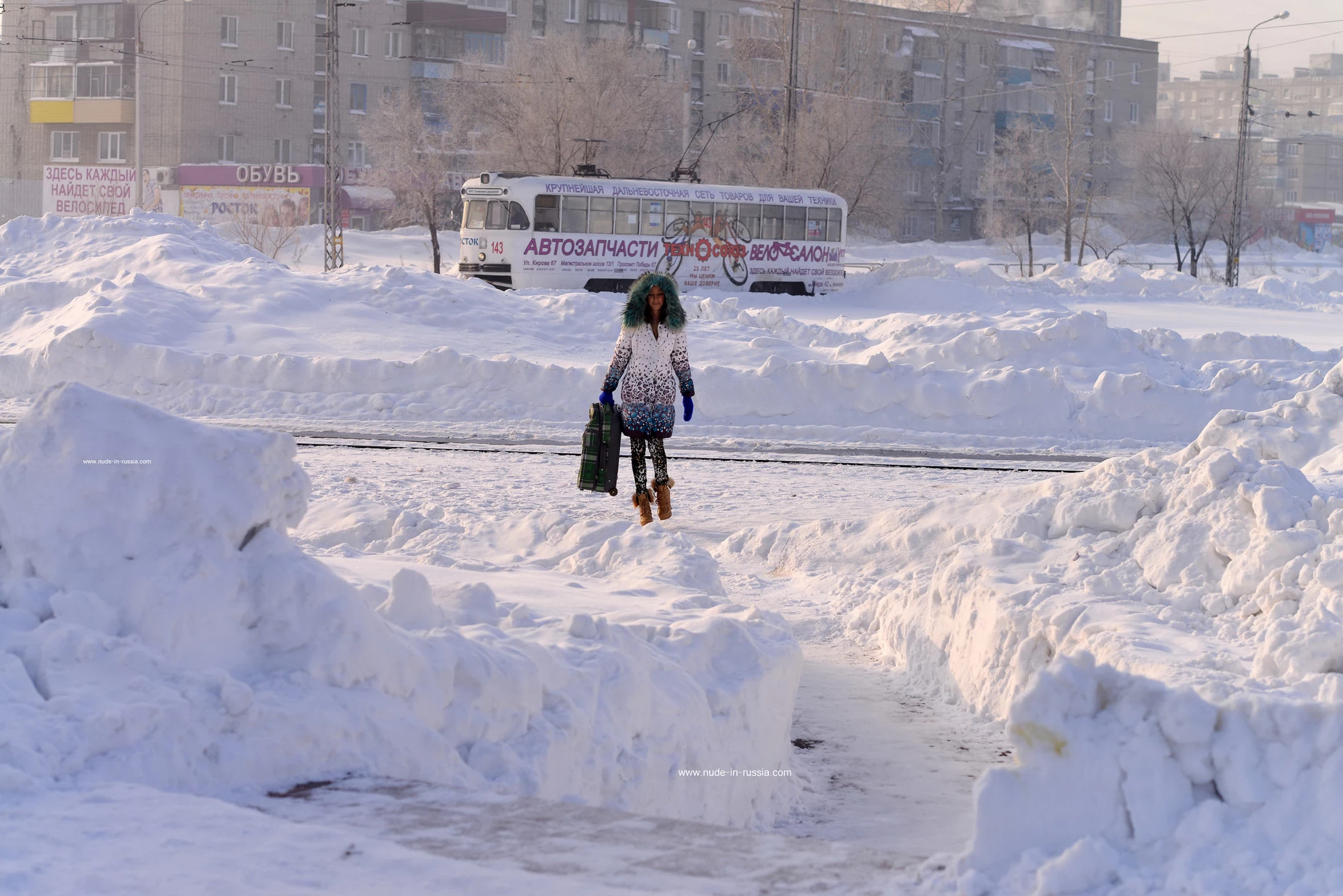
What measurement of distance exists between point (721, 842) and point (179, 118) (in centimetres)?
6230

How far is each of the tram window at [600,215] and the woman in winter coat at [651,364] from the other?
23111mm

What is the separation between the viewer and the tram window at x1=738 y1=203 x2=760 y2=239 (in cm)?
3528

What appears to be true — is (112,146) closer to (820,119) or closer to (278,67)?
(278,67)

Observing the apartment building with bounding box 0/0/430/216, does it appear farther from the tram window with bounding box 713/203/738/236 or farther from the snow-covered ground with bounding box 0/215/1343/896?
the snow-covered ground with bounding box 0/215/1343/896

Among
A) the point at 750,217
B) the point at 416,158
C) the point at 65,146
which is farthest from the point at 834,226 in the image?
the point at 65,146

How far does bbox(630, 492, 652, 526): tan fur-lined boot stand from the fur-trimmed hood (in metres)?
1.18

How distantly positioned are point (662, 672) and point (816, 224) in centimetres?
3210

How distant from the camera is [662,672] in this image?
534 centimetres

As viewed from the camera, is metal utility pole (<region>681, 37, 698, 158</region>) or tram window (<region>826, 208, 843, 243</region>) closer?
tram window (<region>826, 208, 843, 243</region>)

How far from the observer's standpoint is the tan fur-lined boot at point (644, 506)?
33.1 ft

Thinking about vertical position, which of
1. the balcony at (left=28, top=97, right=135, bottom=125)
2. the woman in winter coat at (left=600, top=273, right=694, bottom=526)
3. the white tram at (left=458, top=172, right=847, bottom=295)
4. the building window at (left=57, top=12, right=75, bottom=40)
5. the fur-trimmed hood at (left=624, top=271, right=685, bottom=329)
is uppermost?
the building window at (left=57, top=12, right=75, bottom=40)

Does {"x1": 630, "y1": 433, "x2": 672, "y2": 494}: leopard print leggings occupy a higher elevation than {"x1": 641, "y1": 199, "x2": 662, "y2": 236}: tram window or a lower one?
lower

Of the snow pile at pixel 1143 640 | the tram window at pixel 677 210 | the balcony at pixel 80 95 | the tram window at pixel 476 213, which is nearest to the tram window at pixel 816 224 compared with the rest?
the tram window at pixel 677 210

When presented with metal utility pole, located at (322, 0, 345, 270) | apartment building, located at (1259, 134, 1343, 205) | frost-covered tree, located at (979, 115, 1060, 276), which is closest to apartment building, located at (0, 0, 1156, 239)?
frost-covered tree, located at (979, 115, 1060, 276)
